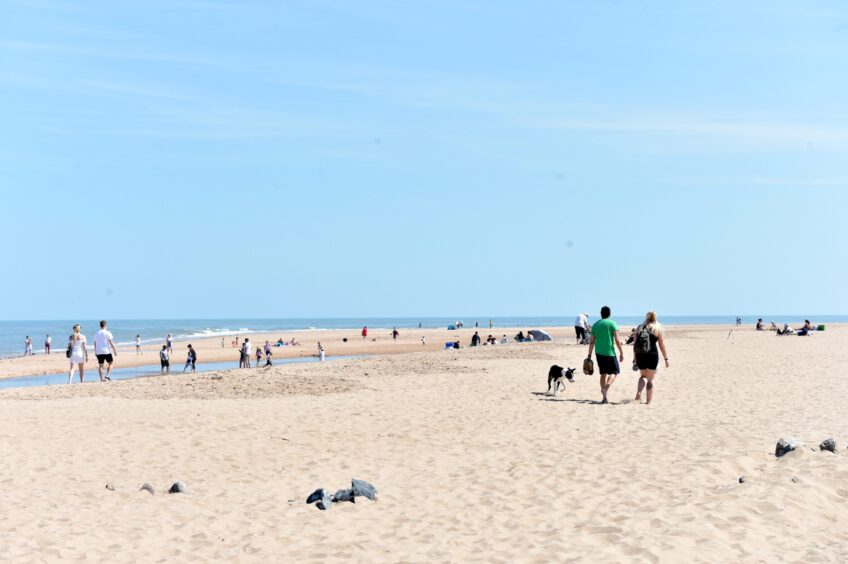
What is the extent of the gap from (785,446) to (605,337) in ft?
19.3

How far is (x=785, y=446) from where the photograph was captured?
9.72 m

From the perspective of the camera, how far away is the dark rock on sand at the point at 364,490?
8.66 metres

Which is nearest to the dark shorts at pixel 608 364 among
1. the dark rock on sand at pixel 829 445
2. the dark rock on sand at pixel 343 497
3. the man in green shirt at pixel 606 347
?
the man in green shirt at pixel 606 347

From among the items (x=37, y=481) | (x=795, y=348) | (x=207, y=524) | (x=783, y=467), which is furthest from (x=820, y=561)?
(x=795, y=348)

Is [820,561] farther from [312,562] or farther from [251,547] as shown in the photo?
[251,547]

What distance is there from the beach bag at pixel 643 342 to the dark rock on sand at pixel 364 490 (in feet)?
24.9

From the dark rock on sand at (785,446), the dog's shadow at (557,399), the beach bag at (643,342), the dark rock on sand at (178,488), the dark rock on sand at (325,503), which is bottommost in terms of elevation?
the dark rock on sand at (178,488)

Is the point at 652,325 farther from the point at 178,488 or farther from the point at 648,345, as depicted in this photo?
the point at 178,488

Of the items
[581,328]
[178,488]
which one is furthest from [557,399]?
[581,328]

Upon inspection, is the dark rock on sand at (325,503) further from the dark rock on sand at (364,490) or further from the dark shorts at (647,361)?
the dark shorts at (647,361)

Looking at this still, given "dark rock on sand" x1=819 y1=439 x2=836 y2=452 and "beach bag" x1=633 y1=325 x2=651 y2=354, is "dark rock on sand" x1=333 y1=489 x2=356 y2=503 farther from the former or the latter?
"beach bag" x1=633 y1=325 x2=651 y2=354

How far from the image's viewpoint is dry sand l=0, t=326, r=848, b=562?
7031mm

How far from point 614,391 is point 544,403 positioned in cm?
278

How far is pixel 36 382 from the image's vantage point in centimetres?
3083
